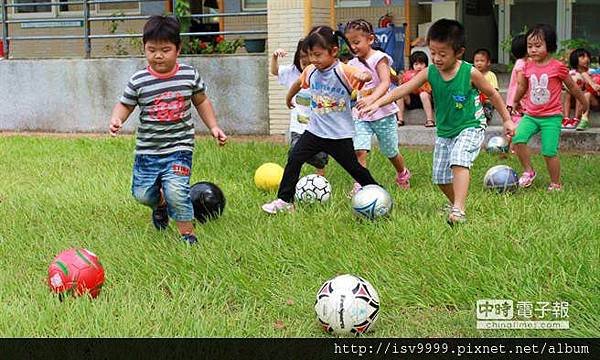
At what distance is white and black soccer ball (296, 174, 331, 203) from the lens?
7152 mm

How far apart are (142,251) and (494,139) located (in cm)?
586

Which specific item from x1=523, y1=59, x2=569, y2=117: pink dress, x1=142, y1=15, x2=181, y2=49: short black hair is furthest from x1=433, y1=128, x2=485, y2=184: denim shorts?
x1=142, y1=15, x2=181, y2=49: short black hair

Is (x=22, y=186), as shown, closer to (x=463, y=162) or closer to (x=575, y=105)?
(x=463, y=162)

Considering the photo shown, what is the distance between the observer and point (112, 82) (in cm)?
1401

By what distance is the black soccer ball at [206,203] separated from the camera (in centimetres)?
676

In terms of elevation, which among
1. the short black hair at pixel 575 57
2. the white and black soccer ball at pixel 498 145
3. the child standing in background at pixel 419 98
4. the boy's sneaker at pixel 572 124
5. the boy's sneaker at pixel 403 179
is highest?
the short black hair at pixel 575 57

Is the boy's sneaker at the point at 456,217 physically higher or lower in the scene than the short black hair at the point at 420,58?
lower

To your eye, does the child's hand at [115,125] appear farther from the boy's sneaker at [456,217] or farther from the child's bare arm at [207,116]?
the boy's sneaker at [456,217]

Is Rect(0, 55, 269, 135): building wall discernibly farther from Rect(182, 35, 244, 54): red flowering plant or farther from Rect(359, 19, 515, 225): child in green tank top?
Rect(359, 19, 515, 225): child in green tank top

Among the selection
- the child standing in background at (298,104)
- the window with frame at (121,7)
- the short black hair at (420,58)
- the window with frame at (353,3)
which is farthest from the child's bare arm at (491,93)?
the window with frame at (121,7)

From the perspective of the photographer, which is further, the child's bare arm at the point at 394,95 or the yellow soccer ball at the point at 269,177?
the yellow soccer ball at the point at 269,177

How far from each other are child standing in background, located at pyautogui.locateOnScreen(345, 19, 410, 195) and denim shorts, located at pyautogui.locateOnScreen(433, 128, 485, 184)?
42.6 inches

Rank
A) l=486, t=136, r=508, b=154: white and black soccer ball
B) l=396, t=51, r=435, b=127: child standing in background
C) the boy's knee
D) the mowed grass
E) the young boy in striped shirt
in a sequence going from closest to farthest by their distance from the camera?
the mowed grass → the young boy in striped shirt → the boy's knee → l=486, t=136, r=508, b=154: white and black soccer ball → l=396, t=51, r=435, b=127: child standing in background

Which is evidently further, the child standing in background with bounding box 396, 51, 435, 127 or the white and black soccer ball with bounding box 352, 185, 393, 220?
the child standing in background with bounding box 396, 51, 435, 127
